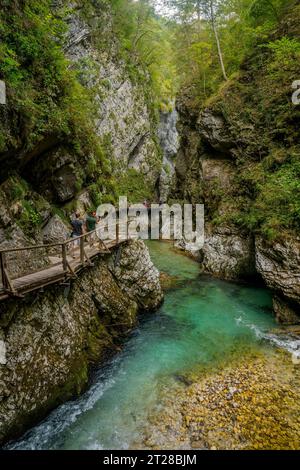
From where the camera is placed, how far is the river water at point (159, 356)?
7.20 m

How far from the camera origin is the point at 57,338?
27.7 feet

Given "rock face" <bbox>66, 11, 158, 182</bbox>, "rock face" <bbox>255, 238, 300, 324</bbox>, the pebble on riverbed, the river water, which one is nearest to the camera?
the pebble on riverbed

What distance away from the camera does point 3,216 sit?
8609 millimetres

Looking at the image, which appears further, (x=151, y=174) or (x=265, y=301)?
(x=151, y=174)

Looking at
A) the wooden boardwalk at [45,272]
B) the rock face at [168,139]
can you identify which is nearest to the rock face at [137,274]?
the wooden boardwalk at [45,272]

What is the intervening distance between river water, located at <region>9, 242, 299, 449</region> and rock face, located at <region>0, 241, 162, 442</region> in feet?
1.89

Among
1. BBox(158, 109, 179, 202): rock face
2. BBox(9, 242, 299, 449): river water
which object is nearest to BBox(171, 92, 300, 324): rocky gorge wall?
BBox(9, 242, 299, 449): river water

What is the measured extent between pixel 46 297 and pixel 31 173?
5702 mm

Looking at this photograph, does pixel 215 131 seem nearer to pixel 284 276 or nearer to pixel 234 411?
pixel 284 276

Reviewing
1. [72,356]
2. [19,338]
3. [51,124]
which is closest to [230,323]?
[72,356]

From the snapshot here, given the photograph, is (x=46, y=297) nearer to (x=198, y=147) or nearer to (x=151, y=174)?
(x=198, y=147)

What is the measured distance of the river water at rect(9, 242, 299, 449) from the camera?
720 cm

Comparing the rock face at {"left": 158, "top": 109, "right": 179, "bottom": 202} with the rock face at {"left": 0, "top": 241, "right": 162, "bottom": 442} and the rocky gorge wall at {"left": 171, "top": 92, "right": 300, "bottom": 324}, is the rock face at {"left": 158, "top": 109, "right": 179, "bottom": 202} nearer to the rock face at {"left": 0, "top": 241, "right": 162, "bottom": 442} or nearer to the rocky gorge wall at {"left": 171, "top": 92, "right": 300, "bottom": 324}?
the rocky gorge wall at {"left": 171, "top": 92, "right": 300, "bottom": 324}

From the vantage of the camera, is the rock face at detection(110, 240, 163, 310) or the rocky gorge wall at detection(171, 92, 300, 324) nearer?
the rocky gorge wall at detection(171, 92, 300, 324)
